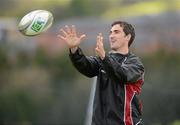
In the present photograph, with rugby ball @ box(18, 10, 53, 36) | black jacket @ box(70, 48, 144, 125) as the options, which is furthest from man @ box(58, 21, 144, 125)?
rugby ball @ box(18, 10, 53, 36)

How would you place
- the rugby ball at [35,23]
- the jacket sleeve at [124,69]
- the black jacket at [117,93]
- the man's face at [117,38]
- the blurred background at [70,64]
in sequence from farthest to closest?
the blurred background at [70,64], the rugby ball at [35,23], the man's face at [117,38], the black jacket at [117,93], the jacket sleeve at [124,69]

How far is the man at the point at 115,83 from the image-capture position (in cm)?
639

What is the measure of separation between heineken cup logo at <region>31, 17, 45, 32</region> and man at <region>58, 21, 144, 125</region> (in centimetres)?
80

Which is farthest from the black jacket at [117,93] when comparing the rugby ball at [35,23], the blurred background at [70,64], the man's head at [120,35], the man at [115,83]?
the blurred background at [70,64]

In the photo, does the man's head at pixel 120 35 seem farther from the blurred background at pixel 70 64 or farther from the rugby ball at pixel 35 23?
the blurred background at pixel 70 64

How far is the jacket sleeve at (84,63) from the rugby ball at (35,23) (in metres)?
0.89

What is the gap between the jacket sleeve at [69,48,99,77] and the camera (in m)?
6.44

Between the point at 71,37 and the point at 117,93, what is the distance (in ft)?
2.39

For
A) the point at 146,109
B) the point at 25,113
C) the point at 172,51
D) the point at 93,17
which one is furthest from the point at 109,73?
the point at 93,17

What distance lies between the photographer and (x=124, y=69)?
627 centimetres

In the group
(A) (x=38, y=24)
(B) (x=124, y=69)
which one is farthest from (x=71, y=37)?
(A) (x=38, y=24)

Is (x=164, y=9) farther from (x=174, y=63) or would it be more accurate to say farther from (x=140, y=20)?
(x=174, y=63)

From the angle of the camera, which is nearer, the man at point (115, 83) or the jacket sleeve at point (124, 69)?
the jacket sleeve at point (124, 69)

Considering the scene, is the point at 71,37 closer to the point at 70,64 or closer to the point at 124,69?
the point at 124,69
